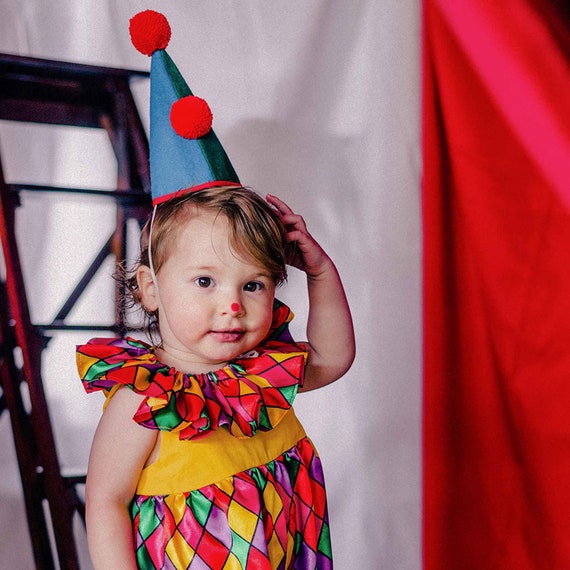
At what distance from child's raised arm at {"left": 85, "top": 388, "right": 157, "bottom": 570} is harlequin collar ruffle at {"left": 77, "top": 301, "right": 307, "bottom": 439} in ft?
0.14

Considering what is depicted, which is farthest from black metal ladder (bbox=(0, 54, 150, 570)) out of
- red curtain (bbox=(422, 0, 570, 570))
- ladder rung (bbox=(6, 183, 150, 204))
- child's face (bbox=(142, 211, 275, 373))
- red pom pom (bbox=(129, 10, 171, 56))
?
red curtain (bbox=(422, 0, 570, 570))

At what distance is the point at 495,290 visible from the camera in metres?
1.38

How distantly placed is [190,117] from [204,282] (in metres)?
0.21

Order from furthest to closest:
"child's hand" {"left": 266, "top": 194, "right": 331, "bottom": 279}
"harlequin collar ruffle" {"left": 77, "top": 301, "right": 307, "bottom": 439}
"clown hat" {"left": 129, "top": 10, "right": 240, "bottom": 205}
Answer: "child's hand" {"left": 266, "top": 194, "right": 331, "bottom": 279} < "clown hat" {"left": 129, "top": 10, "right": 240, "bottom": 205} < "harlequin collar ruffle" {"left": 77, "top": 301, "right": 307, "bottom": 439}

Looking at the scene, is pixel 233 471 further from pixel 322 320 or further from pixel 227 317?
pixel 322 320

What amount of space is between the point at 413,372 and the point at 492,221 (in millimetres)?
383

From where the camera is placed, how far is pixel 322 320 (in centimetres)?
113

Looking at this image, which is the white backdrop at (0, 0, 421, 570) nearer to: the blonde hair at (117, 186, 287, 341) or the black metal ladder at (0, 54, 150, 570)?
the black metal ladder at (0, 54, 150, 570)

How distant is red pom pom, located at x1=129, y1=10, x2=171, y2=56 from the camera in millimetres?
984

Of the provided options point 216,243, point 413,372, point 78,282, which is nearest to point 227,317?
point 216,243

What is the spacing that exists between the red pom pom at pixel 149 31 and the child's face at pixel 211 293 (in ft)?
0.80

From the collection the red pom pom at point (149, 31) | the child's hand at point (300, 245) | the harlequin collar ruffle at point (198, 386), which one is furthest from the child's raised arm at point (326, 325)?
the red pom pom at point (149, 31)

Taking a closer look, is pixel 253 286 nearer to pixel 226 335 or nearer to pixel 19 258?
pixel 226 335

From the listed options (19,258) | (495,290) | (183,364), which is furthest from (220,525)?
(495,290)
